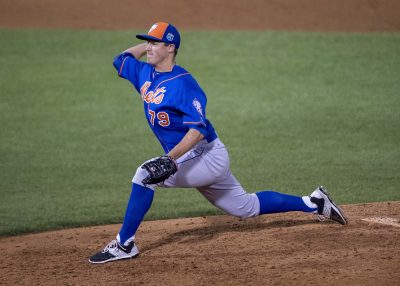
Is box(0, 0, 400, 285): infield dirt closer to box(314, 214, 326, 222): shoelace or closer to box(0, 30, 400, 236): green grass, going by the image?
box(314, 214, 326, 222): shoelace

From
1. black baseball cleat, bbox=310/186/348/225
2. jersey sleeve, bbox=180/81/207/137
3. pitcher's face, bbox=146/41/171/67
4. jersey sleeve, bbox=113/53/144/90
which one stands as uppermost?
pitcher's face, bbox=146/41/171/67

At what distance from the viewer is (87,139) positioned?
10.4 metres

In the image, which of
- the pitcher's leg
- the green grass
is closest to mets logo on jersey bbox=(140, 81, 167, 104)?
the pitcher's leg

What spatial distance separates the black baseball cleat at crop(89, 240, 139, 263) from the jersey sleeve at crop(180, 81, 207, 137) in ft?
3.43

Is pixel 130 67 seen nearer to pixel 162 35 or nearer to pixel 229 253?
pixel 162 35

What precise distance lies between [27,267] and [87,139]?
4.79 m

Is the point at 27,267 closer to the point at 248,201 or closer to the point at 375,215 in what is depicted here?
the point at 248,201

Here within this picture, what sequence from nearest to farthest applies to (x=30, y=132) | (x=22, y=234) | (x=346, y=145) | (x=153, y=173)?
(x=153, y=173)
(x=22, y=234)
(x=346, y=145)
(x=30, y=132)

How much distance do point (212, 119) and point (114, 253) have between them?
5704 mm

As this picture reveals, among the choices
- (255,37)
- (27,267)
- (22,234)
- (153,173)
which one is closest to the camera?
(153,173)

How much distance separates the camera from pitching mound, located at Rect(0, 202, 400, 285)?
17.0ft

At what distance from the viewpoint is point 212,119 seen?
11.2 metres

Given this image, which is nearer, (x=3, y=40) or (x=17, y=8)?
(x=3, y=40)

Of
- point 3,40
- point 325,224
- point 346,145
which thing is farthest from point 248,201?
point 3,40
